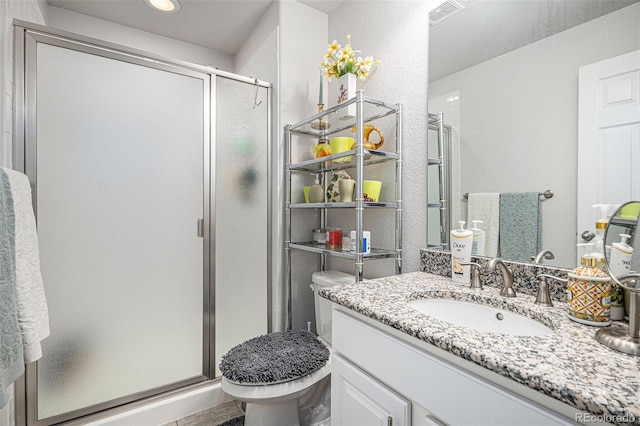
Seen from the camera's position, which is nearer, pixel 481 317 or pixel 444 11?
pixel 481 317

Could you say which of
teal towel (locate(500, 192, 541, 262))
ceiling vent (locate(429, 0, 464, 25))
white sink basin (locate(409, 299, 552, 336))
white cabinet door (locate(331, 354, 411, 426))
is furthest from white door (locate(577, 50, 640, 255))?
white cabinet door (locate(331, 354, 411, 426))

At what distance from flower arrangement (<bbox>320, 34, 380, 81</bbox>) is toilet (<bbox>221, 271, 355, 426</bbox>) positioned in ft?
3.62

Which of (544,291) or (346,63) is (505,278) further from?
(346,63)

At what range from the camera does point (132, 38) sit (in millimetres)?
2168

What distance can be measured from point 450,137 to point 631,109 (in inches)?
21.4

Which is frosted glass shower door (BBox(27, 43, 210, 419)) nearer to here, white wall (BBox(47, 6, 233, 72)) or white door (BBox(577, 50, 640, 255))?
white wall (BBox(47, 6, 233, 72))

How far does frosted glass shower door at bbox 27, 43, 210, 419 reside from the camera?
1.35m

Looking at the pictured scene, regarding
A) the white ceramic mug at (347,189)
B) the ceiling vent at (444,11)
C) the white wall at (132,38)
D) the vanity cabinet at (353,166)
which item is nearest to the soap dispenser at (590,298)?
the vanity cabinet at (353,166)

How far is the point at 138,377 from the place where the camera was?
5.01ft

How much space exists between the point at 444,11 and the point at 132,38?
2.16 meters

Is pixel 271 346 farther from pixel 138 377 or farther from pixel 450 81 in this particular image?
pixel 450 81

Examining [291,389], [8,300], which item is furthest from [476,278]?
[8,300]

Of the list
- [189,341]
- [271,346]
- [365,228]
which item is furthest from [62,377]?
[365,228]

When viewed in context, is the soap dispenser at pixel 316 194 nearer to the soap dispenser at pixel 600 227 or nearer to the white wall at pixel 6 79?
the soap dispenser at pixel 600 227
